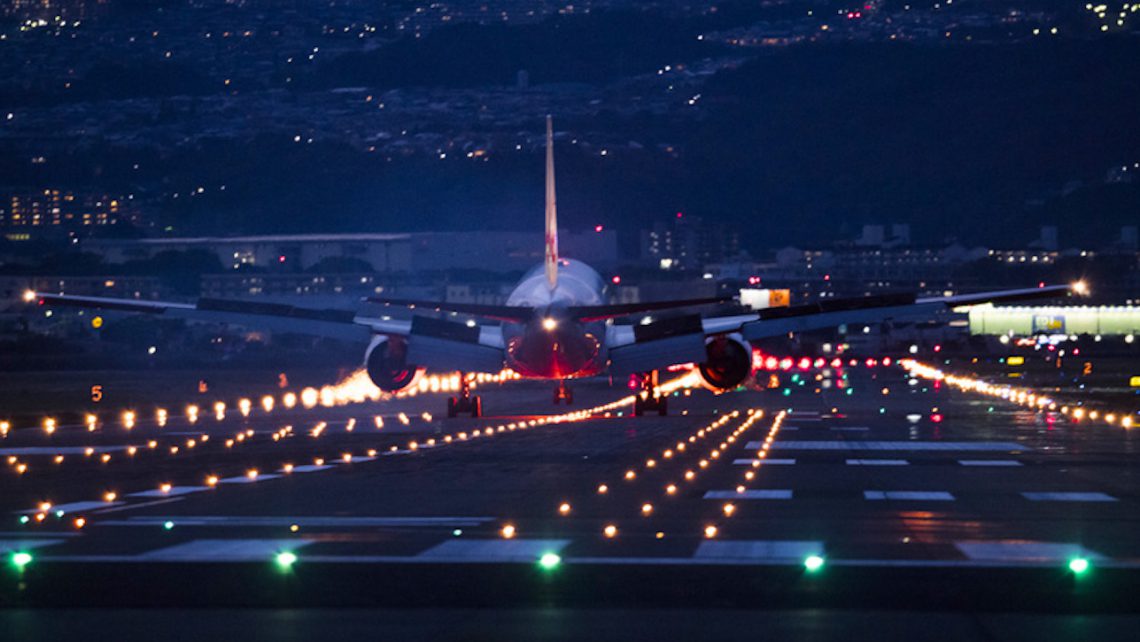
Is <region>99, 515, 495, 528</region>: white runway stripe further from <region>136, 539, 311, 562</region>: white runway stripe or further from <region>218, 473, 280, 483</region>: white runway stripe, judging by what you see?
<region>218, 473, 280, 483</region>: white runway stripe

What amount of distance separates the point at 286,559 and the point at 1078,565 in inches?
308

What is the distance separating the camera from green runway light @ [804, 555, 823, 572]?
18.5 m

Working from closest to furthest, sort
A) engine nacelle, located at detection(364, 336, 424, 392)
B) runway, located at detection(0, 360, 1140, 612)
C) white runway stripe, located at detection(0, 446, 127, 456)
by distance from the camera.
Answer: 1. runway, located at detection(0, 360, 1140, 612)
2. white runway stripe, located at detection(0, 446, 127, 456)
3. engine nacelle, located at detection(364, 336, 424, 392)

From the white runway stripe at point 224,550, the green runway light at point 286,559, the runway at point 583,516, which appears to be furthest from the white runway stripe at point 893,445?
the green runway light at point 286,559

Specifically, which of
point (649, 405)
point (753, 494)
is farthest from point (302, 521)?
point (649, 405)

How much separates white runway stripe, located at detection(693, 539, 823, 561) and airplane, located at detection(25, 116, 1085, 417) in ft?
101

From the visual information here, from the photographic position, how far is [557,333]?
52344mm

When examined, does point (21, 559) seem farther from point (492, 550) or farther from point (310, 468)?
point (310, 468)

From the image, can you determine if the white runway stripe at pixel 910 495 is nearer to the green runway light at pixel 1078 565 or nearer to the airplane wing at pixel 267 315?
the green runway light at pixel 1078 565

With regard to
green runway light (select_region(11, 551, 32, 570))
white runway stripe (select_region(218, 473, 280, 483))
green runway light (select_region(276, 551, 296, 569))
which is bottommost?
white runway stripe (select_region(218, 473, 280, 483))

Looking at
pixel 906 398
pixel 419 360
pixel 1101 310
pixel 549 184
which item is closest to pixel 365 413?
pixel 419 360

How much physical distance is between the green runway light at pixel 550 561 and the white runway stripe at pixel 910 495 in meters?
8.26

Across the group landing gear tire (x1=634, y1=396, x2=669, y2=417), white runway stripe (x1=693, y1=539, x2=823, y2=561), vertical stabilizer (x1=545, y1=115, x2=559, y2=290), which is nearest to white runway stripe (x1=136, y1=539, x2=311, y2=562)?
white runway stripe (x1=693, y1=539, x2=823, y2=561)

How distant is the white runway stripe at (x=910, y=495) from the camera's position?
87.6 ft
